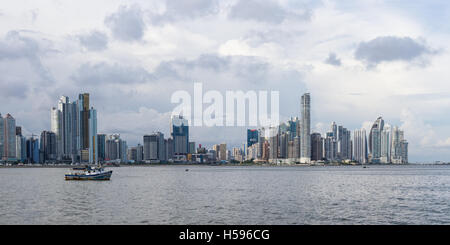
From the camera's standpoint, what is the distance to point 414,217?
175 ft

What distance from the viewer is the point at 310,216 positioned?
53.0m
